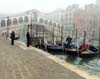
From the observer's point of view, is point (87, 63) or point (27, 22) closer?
point (87, 63)

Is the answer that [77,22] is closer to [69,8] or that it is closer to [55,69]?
[69,8]

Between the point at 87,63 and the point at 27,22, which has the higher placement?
the point at 27,22

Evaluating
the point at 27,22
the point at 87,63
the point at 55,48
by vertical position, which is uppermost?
the point at 27,22

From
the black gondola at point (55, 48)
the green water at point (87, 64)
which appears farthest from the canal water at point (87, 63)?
the black gondola at point (55, 48)

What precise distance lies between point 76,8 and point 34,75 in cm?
9604

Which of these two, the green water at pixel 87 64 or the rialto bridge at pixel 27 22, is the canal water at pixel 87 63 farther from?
the rialto bridge at pixel 27 22

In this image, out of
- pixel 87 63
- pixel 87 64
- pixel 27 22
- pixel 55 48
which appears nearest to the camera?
pixel 87 64

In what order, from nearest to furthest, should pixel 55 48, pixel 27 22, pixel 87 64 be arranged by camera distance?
pixel 87 64 → pixel 55 48 → pixel 27 22

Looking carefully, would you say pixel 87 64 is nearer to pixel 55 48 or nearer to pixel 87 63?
pixel 87 63

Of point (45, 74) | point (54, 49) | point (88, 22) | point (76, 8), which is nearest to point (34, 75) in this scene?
point (45, 74)

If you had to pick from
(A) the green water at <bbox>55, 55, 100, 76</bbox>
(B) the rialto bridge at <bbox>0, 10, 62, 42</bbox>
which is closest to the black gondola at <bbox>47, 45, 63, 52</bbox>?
(A) the green water at <bbox>55, 55, 100, 76</bbox>

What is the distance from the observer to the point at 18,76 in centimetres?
690

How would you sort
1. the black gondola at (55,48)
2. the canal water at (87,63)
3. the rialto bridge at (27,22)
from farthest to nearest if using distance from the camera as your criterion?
the rialto bridge at (27,22) → the black gondola at (55,48) → the canal water at (87,63)

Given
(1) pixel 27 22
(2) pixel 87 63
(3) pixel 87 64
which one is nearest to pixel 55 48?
(2) pixel 87 63
